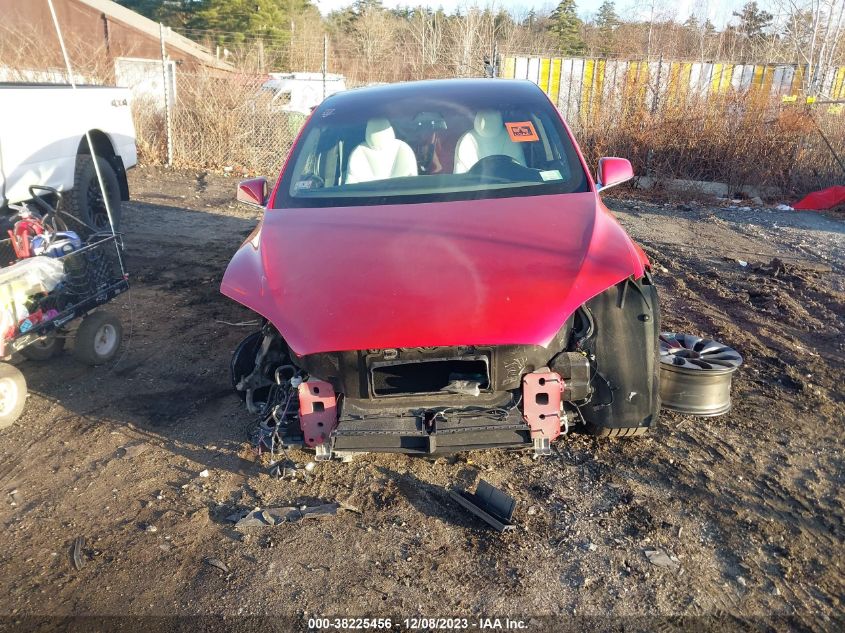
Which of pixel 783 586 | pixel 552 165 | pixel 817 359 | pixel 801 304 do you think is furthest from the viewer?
pixel 801 304

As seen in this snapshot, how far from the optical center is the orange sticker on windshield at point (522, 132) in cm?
414

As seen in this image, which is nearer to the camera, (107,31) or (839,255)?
(839,255)

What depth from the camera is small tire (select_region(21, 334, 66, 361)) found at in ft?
15.6

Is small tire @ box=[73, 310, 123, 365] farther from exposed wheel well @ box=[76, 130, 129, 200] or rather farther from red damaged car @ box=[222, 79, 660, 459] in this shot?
exposed wheel well @ box=[76, 130, 129, 200]

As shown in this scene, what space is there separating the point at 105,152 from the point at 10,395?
3.96m

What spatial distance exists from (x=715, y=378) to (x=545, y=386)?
1195 millimetres

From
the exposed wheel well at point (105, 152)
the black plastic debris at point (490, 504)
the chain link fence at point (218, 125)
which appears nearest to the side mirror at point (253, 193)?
the black plastic debris at point (490, 504)

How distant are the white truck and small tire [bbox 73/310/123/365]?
1276 mm

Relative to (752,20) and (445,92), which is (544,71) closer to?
(445,92)

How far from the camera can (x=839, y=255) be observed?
25.4 feet

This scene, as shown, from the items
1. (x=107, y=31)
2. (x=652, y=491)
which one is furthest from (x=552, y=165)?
(x=107, y=31)

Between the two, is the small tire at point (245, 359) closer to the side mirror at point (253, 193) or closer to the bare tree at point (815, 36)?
the side mirror at point (253, 193)

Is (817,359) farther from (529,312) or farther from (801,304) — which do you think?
(529,312)

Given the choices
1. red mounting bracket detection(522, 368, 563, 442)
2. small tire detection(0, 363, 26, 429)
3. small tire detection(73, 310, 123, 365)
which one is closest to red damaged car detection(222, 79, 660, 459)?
red mounting bracket detection(522, 368, 563, 442)
